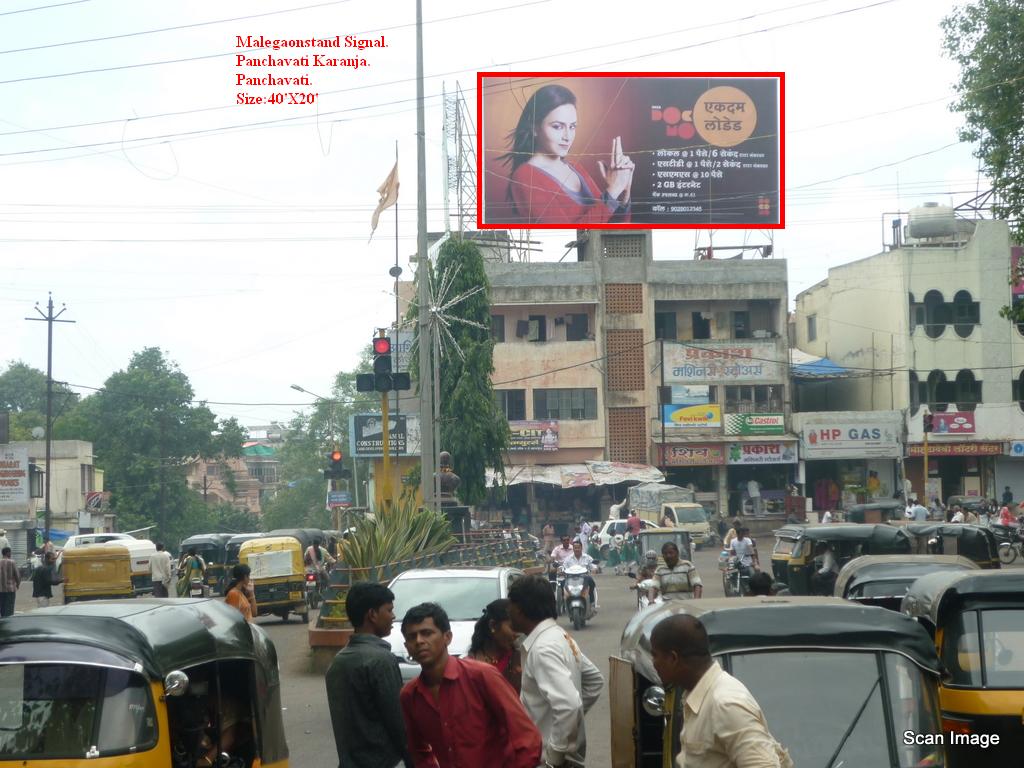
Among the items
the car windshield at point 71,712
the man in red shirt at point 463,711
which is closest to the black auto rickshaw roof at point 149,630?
the car windshield at point 71,712

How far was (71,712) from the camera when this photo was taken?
5.96 m

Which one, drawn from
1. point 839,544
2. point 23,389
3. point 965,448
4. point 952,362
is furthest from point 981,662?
point 23,389

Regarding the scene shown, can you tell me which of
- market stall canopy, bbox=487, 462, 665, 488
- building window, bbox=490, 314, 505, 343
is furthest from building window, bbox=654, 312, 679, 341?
building window, bbox=490, 314, 505, 343

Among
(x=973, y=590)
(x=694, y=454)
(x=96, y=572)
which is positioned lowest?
(x=96, y=572)

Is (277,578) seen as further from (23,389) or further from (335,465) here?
(23,389)

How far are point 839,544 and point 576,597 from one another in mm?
4674

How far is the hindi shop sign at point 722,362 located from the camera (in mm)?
54469

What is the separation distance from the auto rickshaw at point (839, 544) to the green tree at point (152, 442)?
57.3 meters

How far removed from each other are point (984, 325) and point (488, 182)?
72.3 feet

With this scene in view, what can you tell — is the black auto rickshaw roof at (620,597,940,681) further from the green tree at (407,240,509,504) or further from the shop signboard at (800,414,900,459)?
the shop signboard at (800,414,900,459)

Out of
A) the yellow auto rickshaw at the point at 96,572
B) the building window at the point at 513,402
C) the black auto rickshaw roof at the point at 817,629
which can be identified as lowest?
the yellow auto rickshaw at the point at 96,572

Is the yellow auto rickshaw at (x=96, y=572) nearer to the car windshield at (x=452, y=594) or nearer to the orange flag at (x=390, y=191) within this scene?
the orange flag at (x=390, y=191)

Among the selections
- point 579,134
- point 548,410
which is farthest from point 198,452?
point 579,134

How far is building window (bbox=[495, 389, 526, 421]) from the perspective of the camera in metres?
54.8
